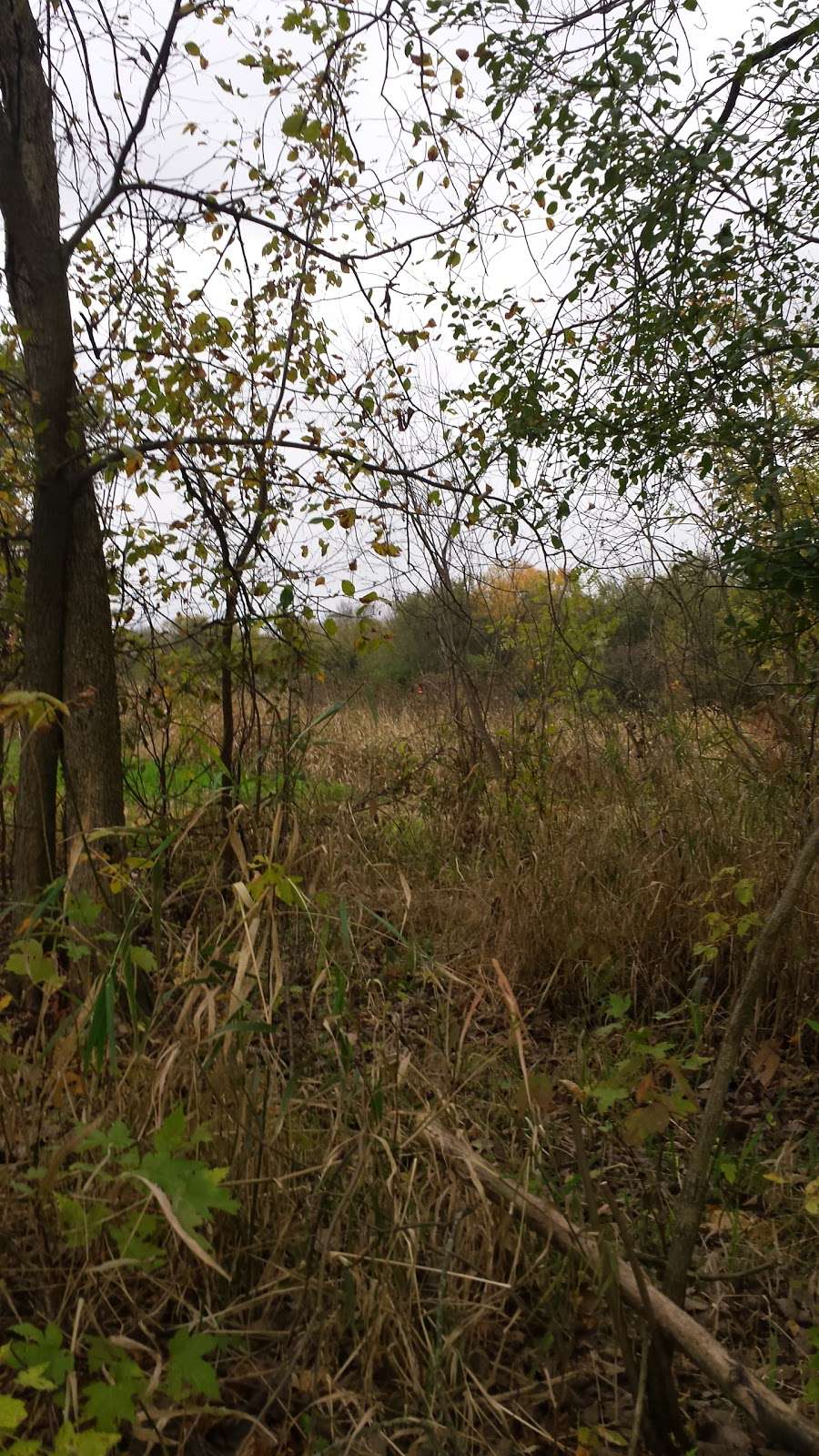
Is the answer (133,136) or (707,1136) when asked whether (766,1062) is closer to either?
(707,1136)

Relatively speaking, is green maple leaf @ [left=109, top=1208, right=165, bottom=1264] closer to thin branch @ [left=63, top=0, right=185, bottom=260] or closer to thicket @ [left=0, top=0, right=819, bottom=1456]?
thicket @ [left=0, top=0, right=819, bottom=1456]

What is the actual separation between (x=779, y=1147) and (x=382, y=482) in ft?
8.97

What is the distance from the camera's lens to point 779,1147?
2.88 metres

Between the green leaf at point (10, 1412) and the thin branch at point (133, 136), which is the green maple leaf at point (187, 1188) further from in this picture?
the thin branch at point (133, 136)

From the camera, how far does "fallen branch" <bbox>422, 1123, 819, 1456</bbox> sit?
154 cm

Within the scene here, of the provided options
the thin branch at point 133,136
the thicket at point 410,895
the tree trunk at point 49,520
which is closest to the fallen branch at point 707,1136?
the thicket at point 410,895

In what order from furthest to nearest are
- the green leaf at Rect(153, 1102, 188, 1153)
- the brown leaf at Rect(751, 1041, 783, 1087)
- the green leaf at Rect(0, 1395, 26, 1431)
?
the brown leaf at Rect(751, 1041, 783, 1087), the green leaf at Rect(153, 1102, 188, 1153), the green leaf at Rect(0, 1395, 26, 1431)

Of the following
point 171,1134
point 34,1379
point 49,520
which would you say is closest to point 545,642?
point 49,520

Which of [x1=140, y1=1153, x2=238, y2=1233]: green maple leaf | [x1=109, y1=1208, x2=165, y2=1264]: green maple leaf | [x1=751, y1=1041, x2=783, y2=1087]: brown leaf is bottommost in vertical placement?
[x1=751, y1=1041, x2=783, y2=1087]: brown leaf

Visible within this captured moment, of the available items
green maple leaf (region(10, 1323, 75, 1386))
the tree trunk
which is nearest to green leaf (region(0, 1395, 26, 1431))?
green maple leaf (region(10, 1323, 75, 1386))

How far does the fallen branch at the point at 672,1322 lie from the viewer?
1.54m

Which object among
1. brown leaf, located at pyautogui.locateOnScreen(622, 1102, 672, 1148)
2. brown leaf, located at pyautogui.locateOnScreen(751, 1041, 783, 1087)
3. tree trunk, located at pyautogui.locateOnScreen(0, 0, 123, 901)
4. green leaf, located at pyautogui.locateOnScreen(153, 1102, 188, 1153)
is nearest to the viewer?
green leaf, located at pyautogui.locateOnScreen(153, 1102, 188, 1153)

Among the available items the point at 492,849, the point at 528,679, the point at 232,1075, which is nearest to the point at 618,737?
the point at 528,679

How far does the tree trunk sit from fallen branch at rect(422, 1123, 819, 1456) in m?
2.09
